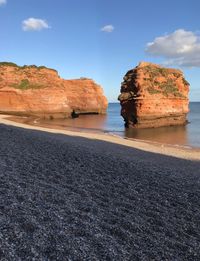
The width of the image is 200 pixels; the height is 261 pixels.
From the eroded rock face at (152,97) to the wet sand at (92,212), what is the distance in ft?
134

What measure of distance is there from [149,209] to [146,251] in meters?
2.24

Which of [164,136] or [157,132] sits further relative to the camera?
[157,132]

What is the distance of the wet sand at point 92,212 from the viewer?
5570 millimetres

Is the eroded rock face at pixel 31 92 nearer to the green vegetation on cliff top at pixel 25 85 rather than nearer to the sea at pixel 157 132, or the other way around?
the green vegetation on cliff top at pixel 25 85

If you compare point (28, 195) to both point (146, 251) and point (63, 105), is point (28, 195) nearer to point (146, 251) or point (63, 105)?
point (146, 251)

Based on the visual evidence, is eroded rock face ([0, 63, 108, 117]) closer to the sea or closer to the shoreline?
the sea

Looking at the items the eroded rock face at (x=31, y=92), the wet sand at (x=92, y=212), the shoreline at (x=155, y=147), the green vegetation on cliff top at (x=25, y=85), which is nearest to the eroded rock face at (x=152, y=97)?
the shoreline at (x=155, y=147)

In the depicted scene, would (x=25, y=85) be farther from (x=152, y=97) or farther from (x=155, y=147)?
(x=155, y=147)

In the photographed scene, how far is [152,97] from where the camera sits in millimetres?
53531

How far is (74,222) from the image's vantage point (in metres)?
6.50

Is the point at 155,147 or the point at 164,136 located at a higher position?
the point at 155,147

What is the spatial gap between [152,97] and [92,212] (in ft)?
156

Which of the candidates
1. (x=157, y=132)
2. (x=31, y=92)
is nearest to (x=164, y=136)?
(x=157, y=132)

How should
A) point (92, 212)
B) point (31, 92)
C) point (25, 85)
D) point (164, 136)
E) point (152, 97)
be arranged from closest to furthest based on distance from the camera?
point (92, 212) → point (164, 136) → point (152, 97) → point (31, 92) → point (25, 85)
